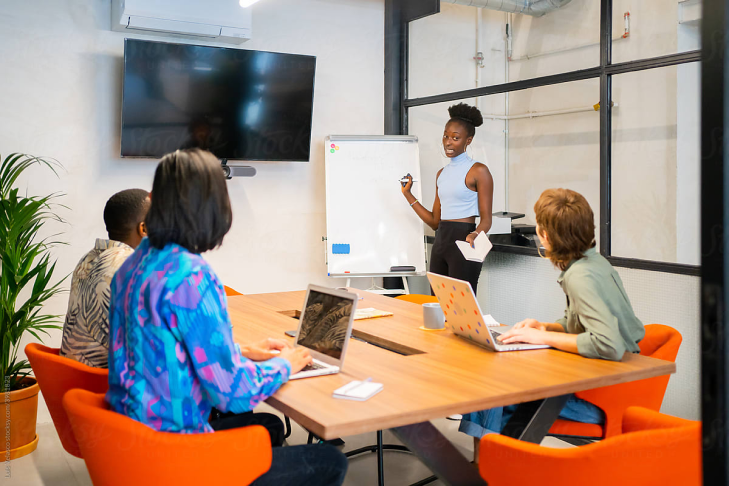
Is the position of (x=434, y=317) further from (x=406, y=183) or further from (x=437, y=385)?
(x=406, y=183)

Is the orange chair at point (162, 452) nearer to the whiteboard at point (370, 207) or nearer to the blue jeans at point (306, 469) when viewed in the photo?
the blue jeans at point (306, 469)

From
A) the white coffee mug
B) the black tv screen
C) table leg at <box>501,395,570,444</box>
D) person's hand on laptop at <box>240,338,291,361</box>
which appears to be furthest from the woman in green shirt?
the black tv screen

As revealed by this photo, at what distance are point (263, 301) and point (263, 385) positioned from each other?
5.44 feet

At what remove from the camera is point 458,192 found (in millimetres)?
4391

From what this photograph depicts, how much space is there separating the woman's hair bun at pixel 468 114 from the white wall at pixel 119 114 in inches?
45.9

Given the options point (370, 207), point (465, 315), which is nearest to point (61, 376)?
point (465, 315)

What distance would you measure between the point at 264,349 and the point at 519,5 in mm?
3321

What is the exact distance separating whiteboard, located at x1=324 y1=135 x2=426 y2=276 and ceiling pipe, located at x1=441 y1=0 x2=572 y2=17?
3.63ft

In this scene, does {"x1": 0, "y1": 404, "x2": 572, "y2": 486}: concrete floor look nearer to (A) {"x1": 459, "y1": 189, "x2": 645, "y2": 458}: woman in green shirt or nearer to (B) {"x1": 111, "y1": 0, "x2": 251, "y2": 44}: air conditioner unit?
(A) {"x1": 459, "y1": 189, "x2": 645, "y2": 458}: woman in green shirt

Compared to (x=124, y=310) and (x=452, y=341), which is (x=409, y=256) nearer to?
(x=452, y=341)

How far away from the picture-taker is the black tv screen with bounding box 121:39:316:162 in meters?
4.34

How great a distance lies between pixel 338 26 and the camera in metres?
5.32

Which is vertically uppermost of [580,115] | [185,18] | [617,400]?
[185,18]

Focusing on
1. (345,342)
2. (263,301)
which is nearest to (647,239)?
(263,301)
